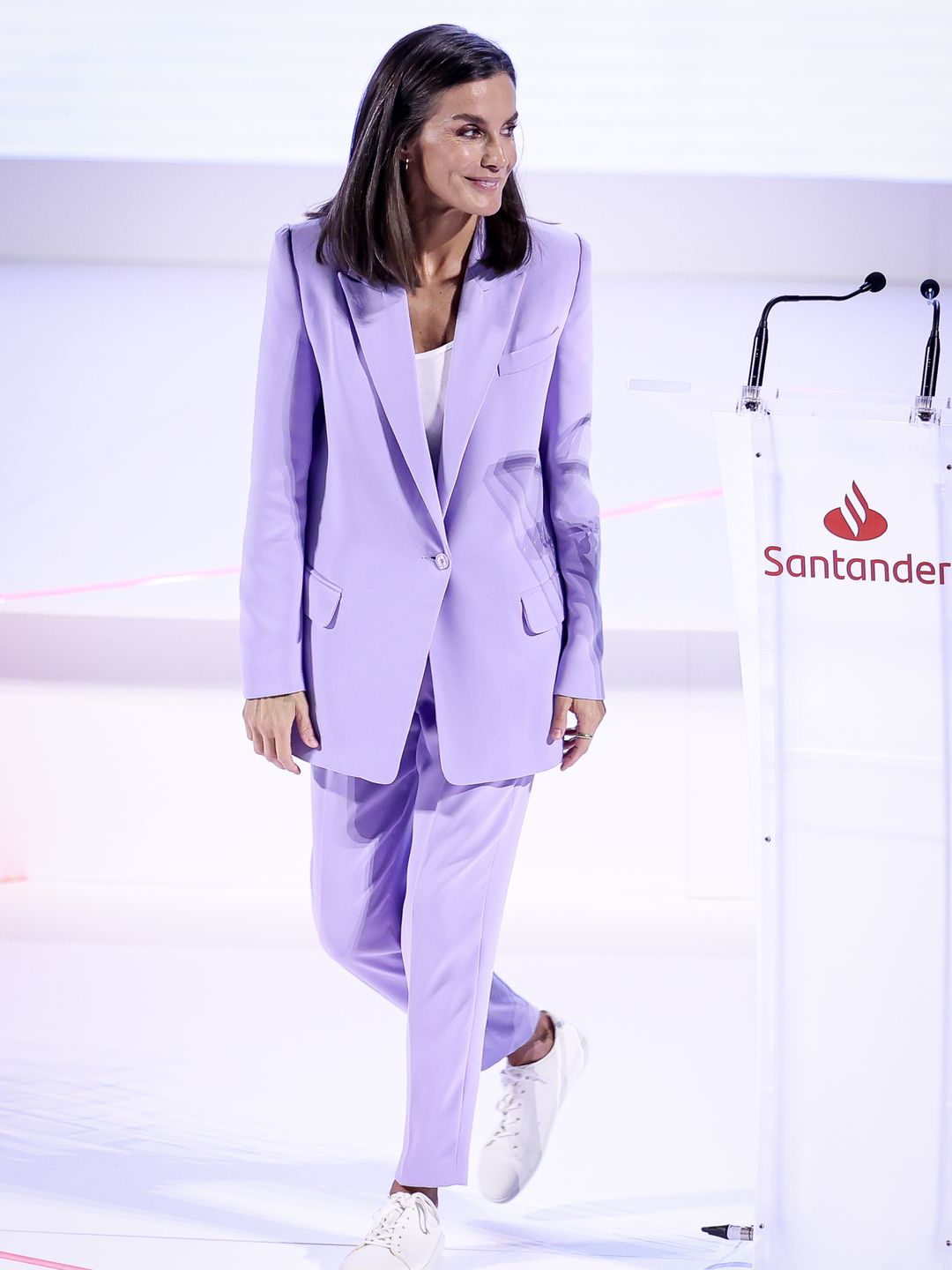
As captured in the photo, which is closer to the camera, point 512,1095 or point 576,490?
point 576,490

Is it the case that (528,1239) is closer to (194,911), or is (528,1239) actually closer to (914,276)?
(194,911)

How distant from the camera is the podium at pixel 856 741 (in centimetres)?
165

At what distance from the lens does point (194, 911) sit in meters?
3.54

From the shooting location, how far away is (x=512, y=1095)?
220 centimetres

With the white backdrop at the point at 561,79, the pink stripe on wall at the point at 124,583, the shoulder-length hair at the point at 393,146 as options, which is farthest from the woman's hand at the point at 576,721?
the white backdrop at the point at 561,79

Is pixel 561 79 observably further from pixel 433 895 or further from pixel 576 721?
pixel 433 895

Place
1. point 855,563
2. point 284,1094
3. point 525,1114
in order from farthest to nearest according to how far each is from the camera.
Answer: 1. point 284,1094
2. point 525,1114
3. point 855,563

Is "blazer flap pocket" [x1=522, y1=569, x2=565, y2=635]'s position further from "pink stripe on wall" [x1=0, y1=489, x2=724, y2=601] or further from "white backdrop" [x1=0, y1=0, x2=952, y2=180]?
"white backdrop" [x1=0, y1=0, x2=952, y2=180]

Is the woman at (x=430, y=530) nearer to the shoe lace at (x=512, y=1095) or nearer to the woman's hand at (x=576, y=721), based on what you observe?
the woman's hand at (x=576, y=721)

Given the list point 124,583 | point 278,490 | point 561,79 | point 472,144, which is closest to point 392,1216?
point 278,490

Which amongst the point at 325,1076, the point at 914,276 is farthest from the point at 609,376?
the point at 325,1076

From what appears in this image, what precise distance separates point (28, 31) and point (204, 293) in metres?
0.73

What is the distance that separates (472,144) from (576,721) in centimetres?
75

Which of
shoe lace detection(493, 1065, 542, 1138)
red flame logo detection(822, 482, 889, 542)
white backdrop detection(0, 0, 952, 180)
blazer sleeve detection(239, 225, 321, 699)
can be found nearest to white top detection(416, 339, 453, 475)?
blazer sleeve detection(239, 225, 321, 699)
